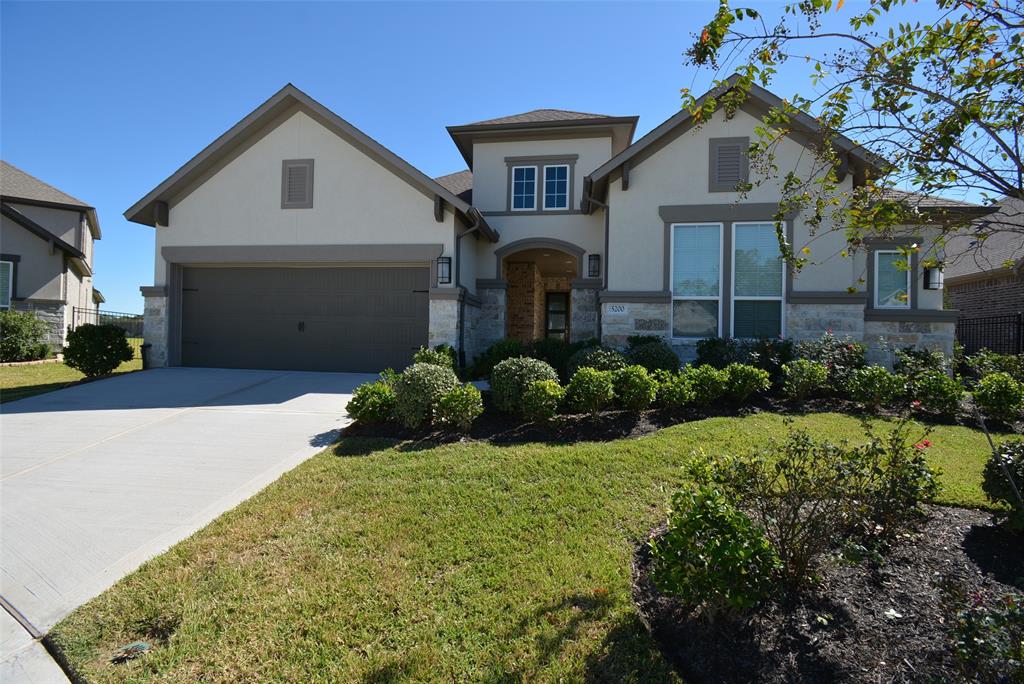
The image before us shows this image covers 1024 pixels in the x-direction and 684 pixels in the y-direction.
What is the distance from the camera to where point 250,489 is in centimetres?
504

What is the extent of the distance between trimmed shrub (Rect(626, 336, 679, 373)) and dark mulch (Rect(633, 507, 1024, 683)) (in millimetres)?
5489

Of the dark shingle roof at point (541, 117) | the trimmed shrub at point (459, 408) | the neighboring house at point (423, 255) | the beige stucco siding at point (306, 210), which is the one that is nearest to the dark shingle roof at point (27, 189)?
the neighboring house at point (423, 255)

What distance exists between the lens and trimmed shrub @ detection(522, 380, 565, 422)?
6.59 m

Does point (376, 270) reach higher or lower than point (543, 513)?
higher

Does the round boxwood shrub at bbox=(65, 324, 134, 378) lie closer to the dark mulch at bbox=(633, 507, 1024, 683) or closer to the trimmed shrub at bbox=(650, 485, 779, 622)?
the dark mulch at bbox=(633, 507, 1024, 683)

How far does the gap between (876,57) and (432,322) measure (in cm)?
925

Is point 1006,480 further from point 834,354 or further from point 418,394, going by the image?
point 418,394

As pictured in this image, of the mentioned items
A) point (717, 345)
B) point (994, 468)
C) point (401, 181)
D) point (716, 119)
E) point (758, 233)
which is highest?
point (716, 119)

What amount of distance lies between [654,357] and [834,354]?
316 centimetres

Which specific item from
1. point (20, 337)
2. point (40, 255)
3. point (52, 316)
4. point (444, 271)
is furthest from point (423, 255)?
point (40, 255)

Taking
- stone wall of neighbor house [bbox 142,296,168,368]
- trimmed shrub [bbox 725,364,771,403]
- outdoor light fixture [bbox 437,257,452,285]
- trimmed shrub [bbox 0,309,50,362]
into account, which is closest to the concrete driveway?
stone wall of neighbor house [bbox 142,296,168,368]

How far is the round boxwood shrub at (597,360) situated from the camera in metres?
8.38

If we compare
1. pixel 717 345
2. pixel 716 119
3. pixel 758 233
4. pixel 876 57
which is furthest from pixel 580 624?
pixel 716 119

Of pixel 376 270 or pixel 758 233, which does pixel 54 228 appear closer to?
pixel 376 270
